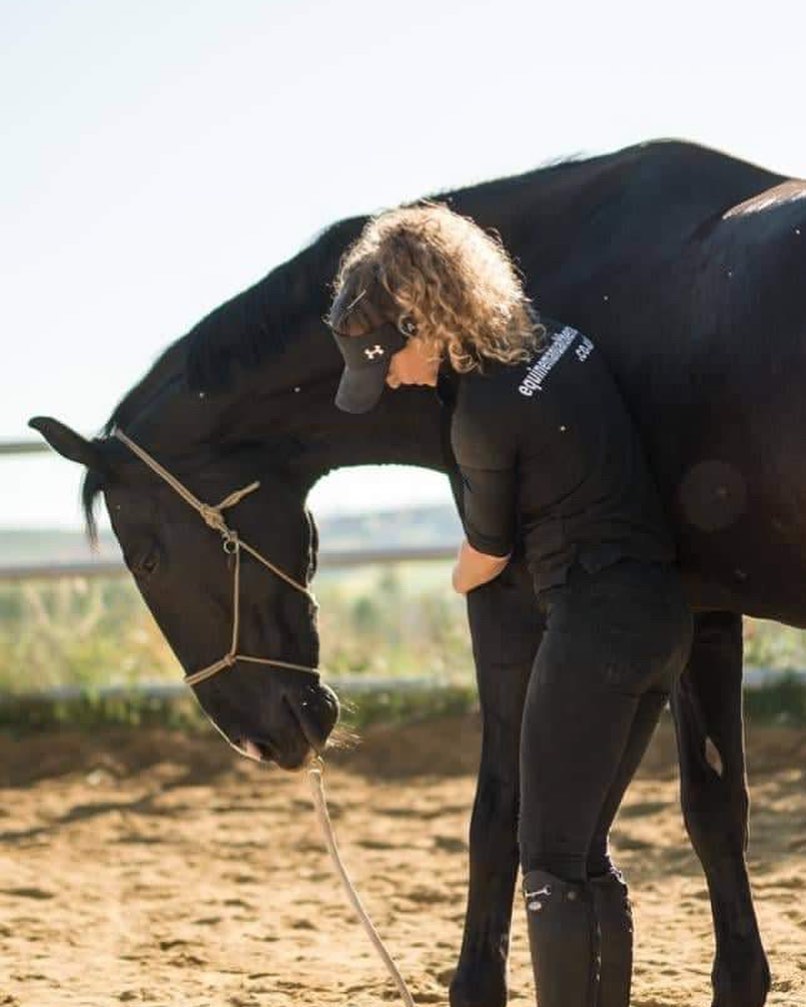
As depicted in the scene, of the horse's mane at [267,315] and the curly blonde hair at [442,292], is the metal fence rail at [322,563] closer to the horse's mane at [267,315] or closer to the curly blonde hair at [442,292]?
the horse's mane at [267,315]

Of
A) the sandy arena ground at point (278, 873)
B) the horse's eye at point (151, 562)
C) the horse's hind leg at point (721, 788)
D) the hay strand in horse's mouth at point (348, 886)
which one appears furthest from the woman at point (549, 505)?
the sandy arena ground at point (278, 873)

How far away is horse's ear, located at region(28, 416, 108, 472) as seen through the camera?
417cm

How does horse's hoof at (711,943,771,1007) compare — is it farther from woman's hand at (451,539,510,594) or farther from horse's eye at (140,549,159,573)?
horse's eye at (140,549,159,573)

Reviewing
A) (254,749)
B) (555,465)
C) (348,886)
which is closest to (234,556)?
(254,749)

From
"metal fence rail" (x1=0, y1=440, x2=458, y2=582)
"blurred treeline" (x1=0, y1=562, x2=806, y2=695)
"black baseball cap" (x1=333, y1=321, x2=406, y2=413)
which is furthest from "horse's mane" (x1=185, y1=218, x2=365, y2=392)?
"blurred treeline" (x1=0, y1=562, x2=806, y2=695)

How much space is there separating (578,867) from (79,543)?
8572 mm

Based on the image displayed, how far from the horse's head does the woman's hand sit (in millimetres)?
882

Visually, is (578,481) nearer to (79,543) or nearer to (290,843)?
(290,843)

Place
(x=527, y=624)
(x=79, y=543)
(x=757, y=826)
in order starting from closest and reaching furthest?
1. (x=527, y=624)
2. (x=757, y=826)
3. (x=79, y=543)

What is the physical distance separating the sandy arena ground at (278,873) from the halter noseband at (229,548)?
3.13 ft

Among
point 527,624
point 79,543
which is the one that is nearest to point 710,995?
point 527,624

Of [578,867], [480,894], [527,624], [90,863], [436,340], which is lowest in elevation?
[90,863]

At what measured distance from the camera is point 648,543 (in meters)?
3.21

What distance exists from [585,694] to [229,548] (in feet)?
4.38
